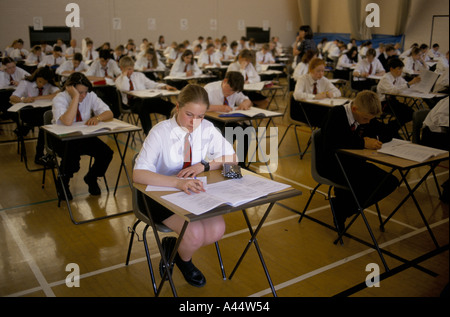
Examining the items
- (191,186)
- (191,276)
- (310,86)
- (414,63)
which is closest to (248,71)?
(310,86)

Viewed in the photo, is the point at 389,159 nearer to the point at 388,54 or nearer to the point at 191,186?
the point at 191,186

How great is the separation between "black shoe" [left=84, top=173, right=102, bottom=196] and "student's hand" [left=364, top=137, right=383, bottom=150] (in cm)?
245

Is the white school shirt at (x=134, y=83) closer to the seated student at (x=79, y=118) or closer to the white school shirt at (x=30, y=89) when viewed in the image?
the white school shirt at (x=30, y=89)

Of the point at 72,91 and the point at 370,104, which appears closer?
the point at 370,104

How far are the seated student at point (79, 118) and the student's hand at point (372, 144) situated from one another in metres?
2.21

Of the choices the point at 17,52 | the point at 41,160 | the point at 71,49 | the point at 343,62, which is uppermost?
the point at 71,49

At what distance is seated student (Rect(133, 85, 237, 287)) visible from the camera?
2186 mm

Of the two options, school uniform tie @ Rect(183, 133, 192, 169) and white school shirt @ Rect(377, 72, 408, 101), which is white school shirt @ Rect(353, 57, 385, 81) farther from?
school uniform tie @ Rect(183, 133, 192, 169)

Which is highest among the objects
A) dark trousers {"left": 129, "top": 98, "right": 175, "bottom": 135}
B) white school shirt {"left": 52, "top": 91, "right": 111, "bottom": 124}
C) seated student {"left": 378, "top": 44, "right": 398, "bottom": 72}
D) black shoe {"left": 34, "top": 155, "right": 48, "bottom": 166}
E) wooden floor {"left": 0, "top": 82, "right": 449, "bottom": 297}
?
seated student {"left": 378, "top": 44, "right": 398, "bottom": 72}

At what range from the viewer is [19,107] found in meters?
4.28

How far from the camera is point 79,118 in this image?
152 inches

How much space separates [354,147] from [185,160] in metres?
1.23

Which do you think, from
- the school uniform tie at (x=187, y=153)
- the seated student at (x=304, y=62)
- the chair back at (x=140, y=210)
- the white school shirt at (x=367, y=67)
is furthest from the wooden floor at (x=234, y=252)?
the white school shirt at (x=367, y=67)

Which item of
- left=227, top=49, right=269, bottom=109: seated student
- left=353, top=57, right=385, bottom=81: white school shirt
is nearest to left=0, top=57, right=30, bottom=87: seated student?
left=227, top=49, right=269, bottom=109: seated student
